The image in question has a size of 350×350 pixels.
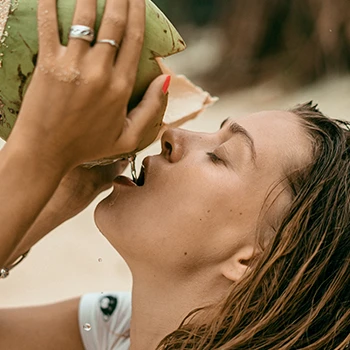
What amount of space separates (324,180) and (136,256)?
0.44 metres

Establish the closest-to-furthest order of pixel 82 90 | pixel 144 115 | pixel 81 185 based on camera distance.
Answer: pixel 82 90, pixel 144 115, pixel 81 185

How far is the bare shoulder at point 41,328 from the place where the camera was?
1915 mm

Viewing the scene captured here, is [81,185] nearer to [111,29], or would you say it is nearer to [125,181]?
[125,181]

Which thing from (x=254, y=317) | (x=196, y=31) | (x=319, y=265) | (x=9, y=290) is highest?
(x=319, y=265)

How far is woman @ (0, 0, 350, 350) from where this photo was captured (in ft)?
5.01

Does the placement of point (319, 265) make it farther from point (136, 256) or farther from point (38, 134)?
point (38, 134)

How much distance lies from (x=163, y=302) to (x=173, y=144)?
14.1 inches

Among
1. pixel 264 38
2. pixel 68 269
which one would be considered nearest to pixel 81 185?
pixel 68 269

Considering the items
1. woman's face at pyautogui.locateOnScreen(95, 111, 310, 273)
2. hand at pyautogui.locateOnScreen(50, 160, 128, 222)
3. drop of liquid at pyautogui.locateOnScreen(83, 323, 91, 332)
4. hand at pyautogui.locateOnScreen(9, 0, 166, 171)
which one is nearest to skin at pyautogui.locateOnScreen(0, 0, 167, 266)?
hand at pyautogui.locateOnScreen(9, 0, 166, 171)

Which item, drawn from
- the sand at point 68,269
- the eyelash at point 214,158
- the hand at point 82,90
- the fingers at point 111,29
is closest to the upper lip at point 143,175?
the eyelash at point 214,158

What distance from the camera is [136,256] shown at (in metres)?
1.58

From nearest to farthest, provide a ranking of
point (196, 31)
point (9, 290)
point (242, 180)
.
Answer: point (242, 180) < point (9, 290) < point (196, 31)

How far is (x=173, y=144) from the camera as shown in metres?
1.59

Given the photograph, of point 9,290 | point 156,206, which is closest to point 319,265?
point 156,206
